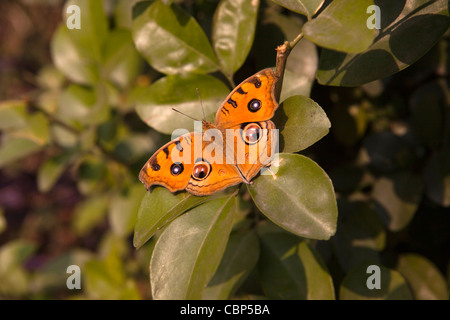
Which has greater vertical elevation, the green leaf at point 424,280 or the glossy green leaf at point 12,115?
the glossy green leaf at point 12,115

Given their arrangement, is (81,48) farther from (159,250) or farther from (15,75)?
(15,75)

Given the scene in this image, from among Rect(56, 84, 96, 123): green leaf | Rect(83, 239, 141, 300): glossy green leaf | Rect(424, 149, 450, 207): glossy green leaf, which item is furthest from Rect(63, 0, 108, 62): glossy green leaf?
Rect(424, 149, 450, 207): glossy green leaf

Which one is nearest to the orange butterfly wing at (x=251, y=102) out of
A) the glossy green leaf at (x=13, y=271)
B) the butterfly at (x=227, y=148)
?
the butterfly at (x=227, y=148)

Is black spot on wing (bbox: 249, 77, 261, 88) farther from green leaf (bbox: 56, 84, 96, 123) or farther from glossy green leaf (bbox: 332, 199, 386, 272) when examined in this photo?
green leaf (bbox: 56, 84, 96, 123)

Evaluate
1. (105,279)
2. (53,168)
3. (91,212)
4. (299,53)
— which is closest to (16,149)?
(53,168)

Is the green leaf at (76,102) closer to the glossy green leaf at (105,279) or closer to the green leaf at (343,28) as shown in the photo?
the glossy green leaf at (105,279)

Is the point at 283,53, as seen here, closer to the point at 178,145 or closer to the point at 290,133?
the point at 290,133
